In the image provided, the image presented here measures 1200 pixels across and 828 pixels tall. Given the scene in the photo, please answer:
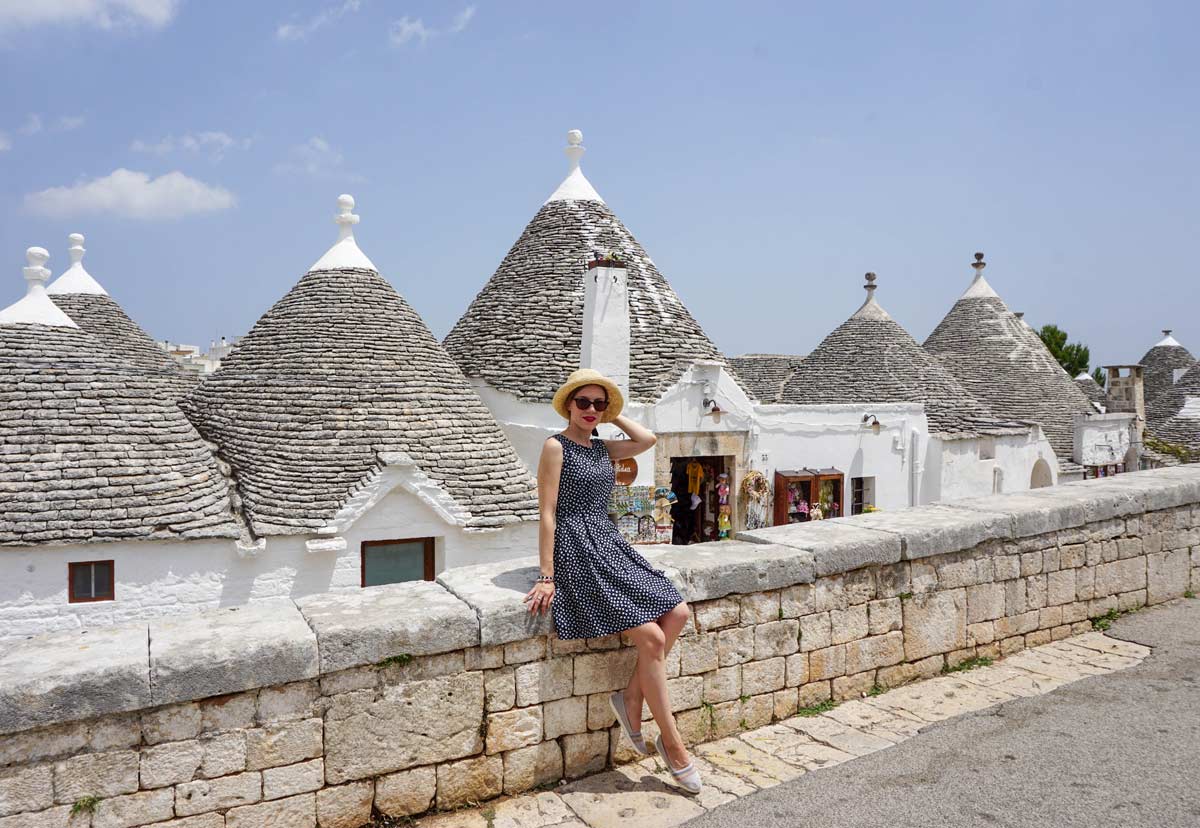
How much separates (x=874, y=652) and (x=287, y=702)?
2869mm

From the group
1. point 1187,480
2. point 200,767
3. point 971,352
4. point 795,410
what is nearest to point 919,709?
point 200,767

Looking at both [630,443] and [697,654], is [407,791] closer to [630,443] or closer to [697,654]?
[697,654]

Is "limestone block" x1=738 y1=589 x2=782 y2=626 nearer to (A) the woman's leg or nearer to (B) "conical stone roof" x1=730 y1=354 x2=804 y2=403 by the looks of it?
(A) the woman's leg

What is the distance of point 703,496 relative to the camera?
526 inches

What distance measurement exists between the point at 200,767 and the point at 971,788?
2784mm

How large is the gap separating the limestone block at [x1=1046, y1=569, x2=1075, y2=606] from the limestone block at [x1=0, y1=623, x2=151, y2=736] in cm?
481

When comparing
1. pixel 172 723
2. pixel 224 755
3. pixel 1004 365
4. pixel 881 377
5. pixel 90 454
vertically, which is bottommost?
pixel 224 755

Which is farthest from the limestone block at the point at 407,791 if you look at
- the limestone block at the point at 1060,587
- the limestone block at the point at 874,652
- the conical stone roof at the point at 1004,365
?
the conical stone roof at the point at 1004,365

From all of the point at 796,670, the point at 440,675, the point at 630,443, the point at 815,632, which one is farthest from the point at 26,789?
the point at 815,632

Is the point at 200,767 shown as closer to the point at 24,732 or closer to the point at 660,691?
the point at 24,732

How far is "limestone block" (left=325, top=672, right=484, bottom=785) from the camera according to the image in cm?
290

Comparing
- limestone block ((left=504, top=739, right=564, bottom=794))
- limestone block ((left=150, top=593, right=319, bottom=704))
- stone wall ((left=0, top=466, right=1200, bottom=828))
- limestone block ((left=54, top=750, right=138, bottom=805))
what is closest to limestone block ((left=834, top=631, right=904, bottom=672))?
stone wall ((left=0, top=466, right=1200, bottom=828))

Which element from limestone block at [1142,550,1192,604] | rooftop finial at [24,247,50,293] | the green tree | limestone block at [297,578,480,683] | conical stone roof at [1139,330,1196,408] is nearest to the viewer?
limestone block at [297,578,480,683]

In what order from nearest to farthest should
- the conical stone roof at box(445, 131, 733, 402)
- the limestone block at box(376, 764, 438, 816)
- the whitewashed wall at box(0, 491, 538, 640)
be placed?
the limestone block at box(376, 764, 438, 816) → the whitewashed wall at box(0, 491, 538, 640) → the conical stone roof at box(445, 131, 733, 402)
